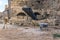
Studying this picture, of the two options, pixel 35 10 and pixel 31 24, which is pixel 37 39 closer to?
pixel 31 24

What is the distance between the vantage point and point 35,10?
82.2 feet

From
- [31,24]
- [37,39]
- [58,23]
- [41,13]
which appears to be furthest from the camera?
[41,13]

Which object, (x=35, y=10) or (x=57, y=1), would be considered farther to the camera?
(x=35, y=10)

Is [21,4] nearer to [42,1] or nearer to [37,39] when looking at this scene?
[42,1]

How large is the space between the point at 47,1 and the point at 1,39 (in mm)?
14584

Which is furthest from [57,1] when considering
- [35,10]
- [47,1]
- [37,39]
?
[37,39]

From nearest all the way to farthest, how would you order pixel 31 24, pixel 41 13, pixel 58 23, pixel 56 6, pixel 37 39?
1. pixel 37 39
2. pixel 58 23
3. pixel 31 24
4. pixel 56 6
5. pixel 41 13

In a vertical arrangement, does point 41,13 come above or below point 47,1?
below

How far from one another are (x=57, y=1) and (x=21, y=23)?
205 inches

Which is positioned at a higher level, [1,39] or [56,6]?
[56,6]

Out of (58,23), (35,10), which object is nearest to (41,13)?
(35,10)

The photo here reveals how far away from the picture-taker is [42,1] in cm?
2502

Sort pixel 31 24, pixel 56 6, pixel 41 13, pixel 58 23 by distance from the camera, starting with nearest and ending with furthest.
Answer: pixel 58 23, pixel 31 24, pixel 56 6, pixel 41 13

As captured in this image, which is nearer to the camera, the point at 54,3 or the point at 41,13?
the point at 54,3
